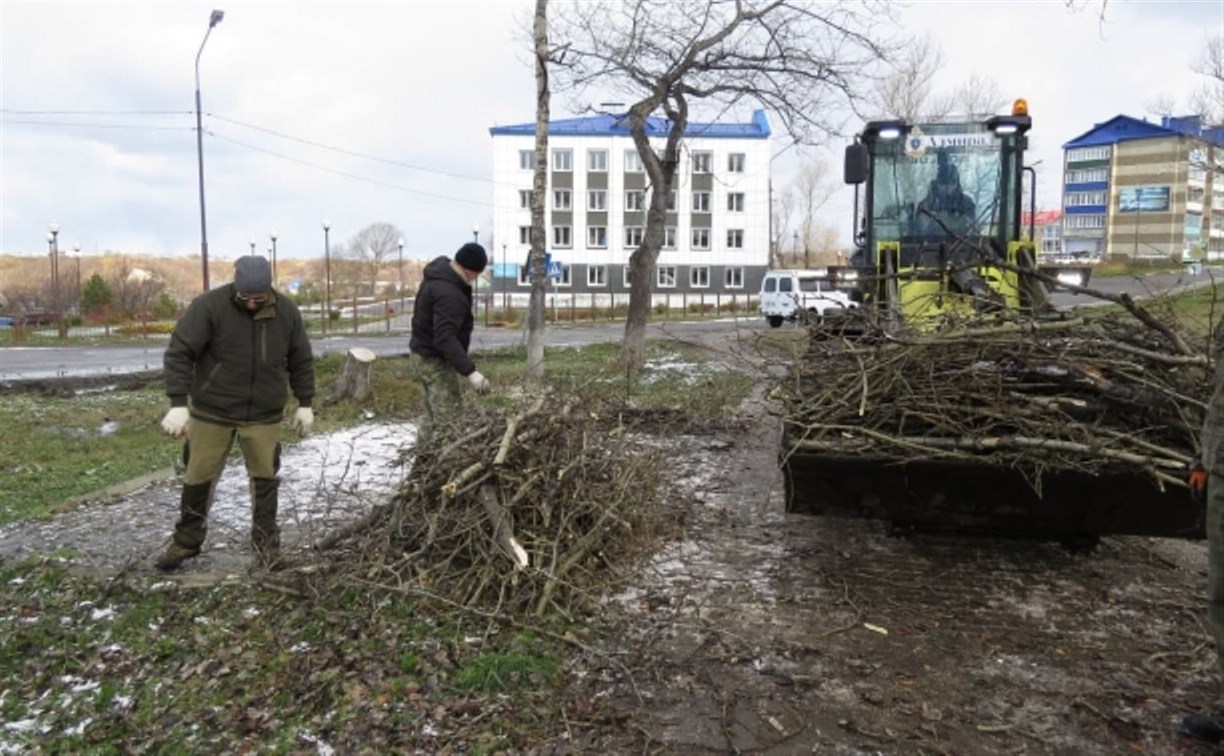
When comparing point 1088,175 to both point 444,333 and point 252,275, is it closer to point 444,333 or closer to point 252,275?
point 444,333

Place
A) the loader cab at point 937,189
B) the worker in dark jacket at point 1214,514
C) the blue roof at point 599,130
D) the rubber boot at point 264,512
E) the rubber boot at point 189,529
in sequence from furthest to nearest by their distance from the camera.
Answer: the blue roof at point 599,130 < the loader cab at point 937,189 < the rubber boot at point 264,512 < the rubber boot at point 189,529 < the worker in dark jacket at point 1214,514

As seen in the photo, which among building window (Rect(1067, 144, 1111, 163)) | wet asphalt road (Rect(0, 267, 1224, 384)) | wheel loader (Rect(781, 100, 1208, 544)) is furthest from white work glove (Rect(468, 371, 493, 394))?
building window (Rect(1067, 144, 1111, 163))

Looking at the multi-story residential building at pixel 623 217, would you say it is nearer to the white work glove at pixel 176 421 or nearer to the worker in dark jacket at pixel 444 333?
the worker in dark jacket at pixel 444 333

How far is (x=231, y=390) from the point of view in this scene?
4938mm

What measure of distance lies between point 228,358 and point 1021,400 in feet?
13.7

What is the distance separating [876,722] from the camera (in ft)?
10.9

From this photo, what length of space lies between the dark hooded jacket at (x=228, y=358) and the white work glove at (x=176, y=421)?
0.15 ft

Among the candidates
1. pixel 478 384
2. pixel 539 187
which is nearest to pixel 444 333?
pixel 478 384

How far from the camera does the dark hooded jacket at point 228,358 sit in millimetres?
4777

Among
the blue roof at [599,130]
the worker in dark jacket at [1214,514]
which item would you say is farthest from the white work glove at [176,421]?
the blue roof at [599,130]

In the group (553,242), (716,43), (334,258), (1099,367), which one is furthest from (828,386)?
(334,258)

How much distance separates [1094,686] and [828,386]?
191 cm

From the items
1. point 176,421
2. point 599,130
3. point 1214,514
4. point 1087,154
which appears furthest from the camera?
point 1087,154

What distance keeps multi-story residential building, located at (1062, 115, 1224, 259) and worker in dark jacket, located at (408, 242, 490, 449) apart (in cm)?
7475
